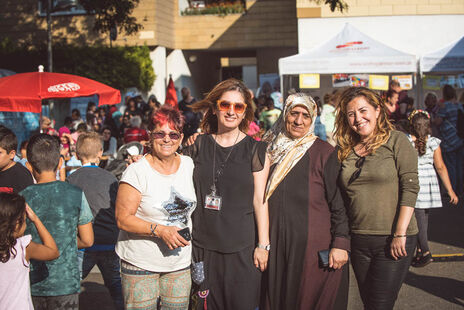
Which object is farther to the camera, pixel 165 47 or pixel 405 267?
pixel 165 47

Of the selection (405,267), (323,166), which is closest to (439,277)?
(405,267)

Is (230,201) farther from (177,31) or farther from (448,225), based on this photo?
(177,31)

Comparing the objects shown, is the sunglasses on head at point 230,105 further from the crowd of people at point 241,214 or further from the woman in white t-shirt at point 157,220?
the woman in white t-shirt at point 157,220

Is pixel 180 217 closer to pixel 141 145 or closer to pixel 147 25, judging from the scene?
pixel 141 145

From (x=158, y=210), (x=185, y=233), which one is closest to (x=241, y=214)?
(x=185, y=233)

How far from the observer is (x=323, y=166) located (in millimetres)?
3244

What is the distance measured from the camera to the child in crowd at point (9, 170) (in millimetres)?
3832

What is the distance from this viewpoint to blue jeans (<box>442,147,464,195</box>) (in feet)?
32.2

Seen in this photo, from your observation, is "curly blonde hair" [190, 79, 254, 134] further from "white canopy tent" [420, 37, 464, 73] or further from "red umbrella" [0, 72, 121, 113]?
"white canopy tent" [420, 37, 464, 73]

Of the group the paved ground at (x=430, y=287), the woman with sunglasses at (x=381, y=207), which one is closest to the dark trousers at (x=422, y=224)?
the paved ground at (x=430, y=287)

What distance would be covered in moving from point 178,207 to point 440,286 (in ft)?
11.2

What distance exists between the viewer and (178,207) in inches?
Answer: 121

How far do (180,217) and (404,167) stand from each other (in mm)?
1547

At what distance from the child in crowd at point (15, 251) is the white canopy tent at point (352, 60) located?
28.2 feet
